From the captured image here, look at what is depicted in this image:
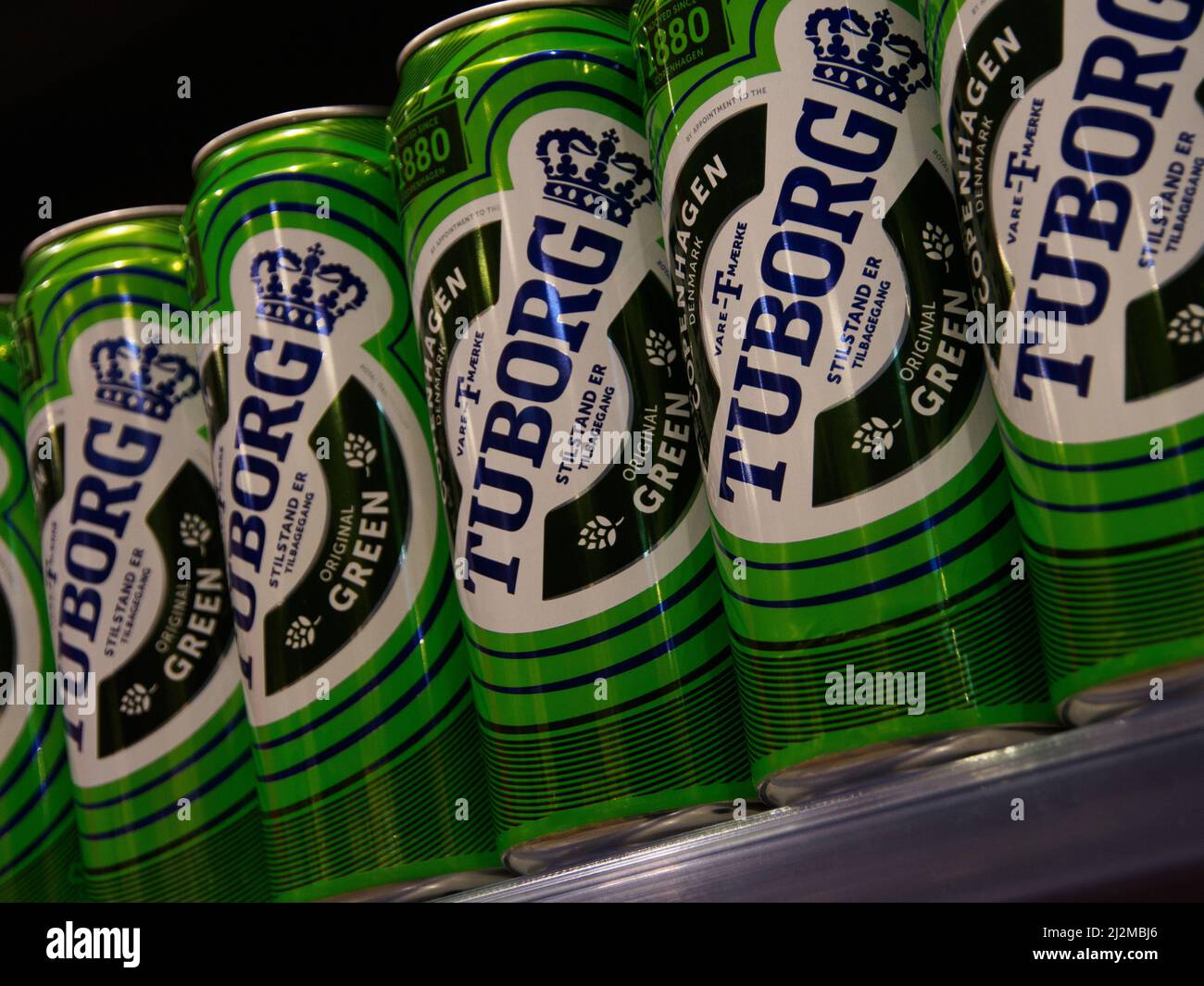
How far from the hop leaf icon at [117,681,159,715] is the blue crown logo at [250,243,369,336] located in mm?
274

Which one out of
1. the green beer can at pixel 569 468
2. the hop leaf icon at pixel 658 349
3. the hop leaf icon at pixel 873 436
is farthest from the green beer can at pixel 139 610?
the hop leaf icon at pixel 873 436

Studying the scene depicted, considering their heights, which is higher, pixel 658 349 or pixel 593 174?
pixel 593 174

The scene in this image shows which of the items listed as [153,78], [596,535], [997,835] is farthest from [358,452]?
[153,78]

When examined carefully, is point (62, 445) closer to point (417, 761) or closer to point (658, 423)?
point (417, 761)

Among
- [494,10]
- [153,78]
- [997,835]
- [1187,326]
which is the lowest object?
[997,835]

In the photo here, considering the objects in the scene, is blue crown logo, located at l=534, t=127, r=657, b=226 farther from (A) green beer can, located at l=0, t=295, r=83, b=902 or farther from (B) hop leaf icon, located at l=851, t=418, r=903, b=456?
(A) green beer can, located at l=0, t=295, r=83, b=902

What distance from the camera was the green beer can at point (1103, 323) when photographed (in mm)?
549

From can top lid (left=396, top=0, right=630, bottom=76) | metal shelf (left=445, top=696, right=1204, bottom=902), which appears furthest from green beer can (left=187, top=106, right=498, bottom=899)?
metal shelf (left=445, top=696, right=1204, bottom=902)

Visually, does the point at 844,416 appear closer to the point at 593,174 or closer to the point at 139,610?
the point at 593,174

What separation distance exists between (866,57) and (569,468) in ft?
0.85

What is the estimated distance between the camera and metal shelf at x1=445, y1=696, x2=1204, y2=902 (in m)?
0.52

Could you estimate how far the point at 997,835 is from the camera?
1.80ft
